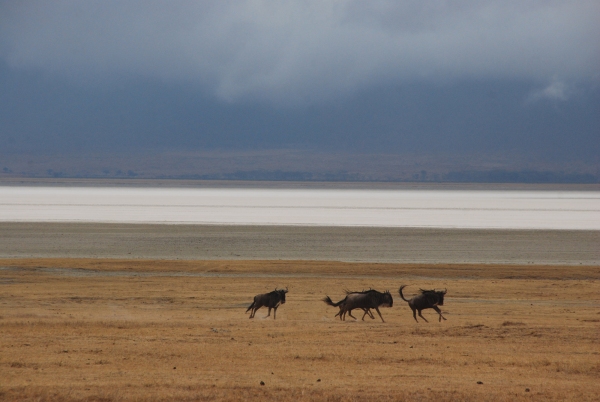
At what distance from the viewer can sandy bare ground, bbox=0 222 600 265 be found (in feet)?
103

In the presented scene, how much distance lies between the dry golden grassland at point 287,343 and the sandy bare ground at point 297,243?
798 cm

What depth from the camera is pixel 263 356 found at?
1171 cm

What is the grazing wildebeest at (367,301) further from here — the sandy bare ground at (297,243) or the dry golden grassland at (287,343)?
the sandy bare ground at (297,243)

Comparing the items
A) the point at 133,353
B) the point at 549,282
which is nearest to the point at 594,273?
the point at 549,282

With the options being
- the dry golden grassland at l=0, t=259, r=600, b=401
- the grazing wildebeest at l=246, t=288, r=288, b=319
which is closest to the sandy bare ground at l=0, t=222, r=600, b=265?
the dry golden grassland at l=0, t=259, r=600, b=401

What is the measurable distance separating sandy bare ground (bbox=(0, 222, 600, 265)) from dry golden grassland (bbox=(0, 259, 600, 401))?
7984mm

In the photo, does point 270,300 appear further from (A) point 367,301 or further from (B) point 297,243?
(B) point 297,243

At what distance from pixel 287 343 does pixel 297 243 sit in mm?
24073

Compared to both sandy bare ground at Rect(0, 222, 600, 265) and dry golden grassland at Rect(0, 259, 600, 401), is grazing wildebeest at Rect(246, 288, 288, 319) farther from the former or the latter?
sandy bare ground at Rect(0, 222, 600, 265)

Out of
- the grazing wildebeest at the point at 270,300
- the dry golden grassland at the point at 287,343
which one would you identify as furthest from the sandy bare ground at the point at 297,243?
the grazing wildebeest at the point at 270,300

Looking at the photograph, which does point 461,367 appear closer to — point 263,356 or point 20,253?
point 263,356

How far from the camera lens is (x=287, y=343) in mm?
12867

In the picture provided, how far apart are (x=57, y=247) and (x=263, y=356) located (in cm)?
2457

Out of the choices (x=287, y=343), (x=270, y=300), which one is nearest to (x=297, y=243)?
(x=270, y=300)
